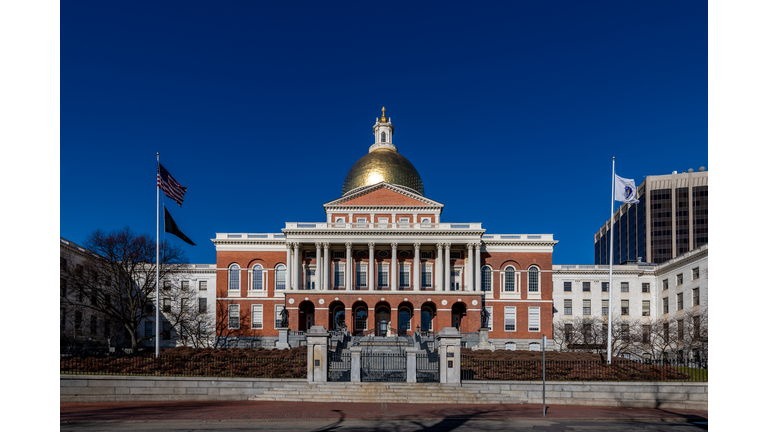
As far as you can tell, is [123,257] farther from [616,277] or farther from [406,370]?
[616,277]

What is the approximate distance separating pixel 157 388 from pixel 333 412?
321 inches

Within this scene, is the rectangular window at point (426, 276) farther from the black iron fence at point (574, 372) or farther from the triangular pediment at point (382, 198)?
the black iron fence at point (574, 372)

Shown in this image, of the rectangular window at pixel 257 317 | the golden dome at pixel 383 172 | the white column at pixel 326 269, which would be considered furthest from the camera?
the golden dome at pixel 383 172

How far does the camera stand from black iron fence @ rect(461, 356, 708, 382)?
28.6 metres

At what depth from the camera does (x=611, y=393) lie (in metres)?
26.3

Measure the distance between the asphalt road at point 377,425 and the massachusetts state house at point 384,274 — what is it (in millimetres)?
41903

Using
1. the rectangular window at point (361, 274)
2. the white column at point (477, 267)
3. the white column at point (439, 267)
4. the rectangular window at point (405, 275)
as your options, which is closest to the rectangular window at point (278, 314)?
the rectangular window at point (361, 274)

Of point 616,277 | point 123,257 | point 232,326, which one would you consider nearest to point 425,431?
point 123,257

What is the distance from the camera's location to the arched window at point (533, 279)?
6844 cm

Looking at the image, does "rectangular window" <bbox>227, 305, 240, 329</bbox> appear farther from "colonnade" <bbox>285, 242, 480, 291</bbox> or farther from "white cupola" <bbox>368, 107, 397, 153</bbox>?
"white cupola" <bbox>368, 107, 397, 153</bbox>

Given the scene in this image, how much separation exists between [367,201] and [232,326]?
20.3 meters

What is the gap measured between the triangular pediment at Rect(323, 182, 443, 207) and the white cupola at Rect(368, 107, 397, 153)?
1086 cm

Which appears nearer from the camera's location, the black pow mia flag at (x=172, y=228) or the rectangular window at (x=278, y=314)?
the black pow mia flag at (x=172, y=228)

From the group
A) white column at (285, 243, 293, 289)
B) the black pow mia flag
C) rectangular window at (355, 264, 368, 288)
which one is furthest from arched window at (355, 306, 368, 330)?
the black pow mia flag
